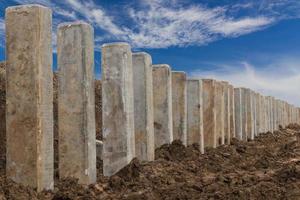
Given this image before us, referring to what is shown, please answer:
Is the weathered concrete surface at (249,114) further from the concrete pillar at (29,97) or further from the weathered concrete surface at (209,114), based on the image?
the concrete pillar at (29,97)

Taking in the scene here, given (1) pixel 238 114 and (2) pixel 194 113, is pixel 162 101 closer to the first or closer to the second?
(2) pixel 194 113

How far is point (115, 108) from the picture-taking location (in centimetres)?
601

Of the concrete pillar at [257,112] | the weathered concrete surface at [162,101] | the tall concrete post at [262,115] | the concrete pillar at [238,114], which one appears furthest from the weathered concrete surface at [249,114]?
the weathered concrete surface at [162,101]

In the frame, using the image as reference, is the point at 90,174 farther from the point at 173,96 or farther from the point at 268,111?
the point at 268,111

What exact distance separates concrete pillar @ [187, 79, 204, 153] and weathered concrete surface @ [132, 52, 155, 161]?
7.73 ft

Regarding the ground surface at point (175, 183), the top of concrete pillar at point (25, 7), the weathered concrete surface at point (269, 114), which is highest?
the top of concrete pillar at point (25, 7)

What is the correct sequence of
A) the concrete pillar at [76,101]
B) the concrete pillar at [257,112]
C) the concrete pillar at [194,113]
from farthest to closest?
the concrete pillar at [257,112] → the concrete pillar at [194,113] → the concrete pillar at [76,101]

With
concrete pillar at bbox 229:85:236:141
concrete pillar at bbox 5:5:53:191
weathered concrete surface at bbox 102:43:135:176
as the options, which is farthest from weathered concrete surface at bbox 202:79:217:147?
concrete pillar at bbox 5:5:53:191

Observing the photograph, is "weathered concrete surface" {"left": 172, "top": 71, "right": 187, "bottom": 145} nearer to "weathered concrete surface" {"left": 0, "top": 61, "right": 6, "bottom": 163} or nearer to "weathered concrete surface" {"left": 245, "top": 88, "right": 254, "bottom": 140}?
"weathered concrete surface" {"left": 0, "top": 61, "right": 6, "bottom": 163}

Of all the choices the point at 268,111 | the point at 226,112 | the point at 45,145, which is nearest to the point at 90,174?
the point at 45,145

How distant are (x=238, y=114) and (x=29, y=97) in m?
9.35

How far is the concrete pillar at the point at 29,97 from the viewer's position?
15.8 ft

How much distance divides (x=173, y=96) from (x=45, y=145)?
12.4ft

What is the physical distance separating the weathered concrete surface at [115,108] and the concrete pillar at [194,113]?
10.5 ft
